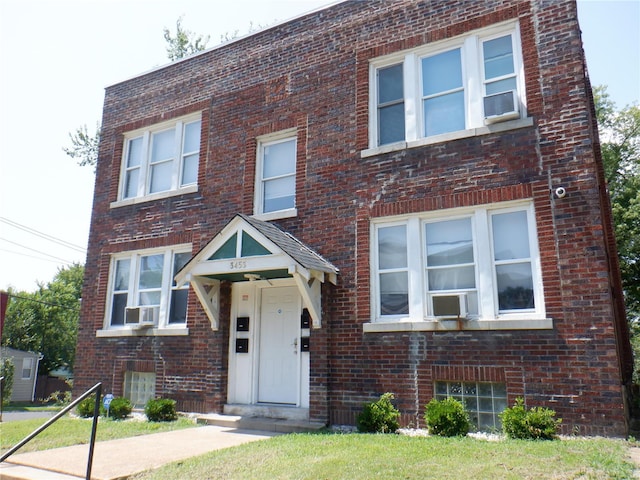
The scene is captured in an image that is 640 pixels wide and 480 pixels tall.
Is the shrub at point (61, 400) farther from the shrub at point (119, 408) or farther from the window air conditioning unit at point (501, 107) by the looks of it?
the window air conditioning unit at point (501, 107)

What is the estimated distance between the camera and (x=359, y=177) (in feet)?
30.2

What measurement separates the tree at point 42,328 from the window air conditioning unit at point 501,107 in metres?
36.3

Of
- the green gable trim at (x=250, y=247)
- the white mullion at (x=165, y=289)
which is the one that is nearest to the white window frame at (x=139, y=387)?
the white mullion at (x=165, y=289)

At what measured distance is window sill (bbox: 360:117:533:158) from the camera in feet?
26.3

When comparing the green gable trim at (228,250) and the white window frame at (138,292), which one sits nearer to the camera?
the green gable trim at (228,250)

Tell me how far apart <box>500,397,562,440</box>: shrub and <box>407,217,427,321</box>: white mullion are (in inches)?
78.1

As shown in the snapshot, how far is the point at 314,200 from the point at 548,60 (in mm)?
4536

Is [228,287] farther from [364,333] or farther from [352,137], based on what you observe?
[352,137]

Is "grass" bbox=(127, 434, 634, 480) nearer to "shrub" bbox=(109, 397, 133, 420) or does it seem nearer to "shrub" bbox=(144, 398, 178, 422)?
"shrub" bbox=(144, 398, 178, 422)

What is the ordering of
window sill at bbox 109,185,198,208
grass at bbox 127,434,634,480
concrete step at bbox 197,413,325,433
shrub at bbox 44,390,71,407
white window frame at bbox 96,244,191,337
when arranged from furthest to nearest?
1. shrub at bbox 44,390,71,407
2. window sill at bbox 109,185,198,208
3. white window frame at bbox 96,244,191,337
4. concrete step at bbox 197,413,325,433
5. grass at bbox 127,434,634,480

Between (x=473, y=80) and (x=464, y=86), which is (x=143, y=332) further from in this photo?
(x=473, y=80)

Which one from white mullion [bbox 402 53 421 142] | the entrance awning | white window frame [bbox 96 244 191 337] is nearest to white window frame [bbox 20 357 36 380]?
white window frame [bbox 96 244 191 337]

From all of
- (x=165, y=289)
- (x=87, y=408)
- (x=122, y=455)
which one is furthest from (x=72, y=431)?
(x=165, y=289)

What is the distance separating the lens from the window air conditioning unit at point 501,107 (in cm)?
804
